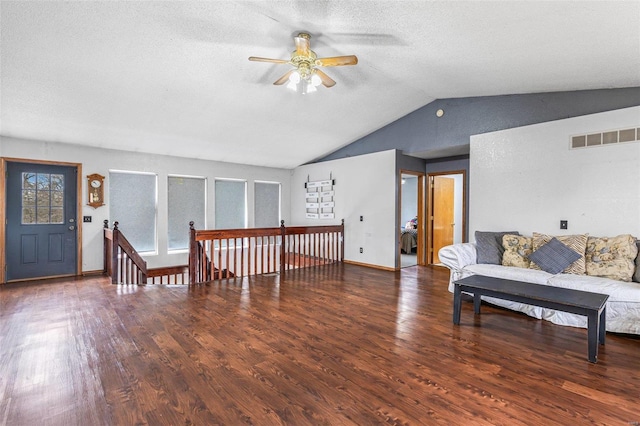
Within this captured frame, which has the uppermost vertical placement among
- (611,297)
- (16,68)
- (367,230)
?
(16,68)

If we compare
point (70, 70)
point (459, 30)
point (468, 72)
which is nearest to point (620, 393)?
point (459, 30)

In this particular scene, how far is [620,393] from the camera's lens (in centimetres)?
207

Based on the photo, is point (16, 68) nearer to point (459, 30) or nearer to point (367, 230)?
point (459, 30)

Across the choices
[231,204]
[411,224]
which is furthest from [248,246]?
[411,224]

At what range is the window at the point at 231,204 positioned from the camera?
729 centimetres

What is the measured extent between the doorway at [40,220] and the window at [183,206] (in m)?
1.59

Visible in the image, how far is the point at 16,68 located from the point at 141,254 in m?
3.74

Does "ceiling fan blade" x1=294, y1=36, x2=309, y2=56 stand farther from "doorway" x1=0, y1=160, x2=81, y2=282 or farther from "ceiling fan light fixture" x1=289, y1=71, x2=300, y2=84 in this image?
"doorway" x1=0, y1=160, x2=81, y2=282

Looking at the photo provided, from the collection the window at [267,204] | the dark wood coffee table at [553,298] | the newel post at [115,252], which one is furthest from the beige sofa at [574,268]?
the newel post at [115,252]

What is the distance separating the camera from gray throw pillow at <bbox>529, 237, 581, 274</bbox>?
142 inches

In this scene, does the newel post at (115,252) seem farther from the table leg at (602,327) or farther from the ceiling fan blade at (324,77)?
the table leg at (602,327)

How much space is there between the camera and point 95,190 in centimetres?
560

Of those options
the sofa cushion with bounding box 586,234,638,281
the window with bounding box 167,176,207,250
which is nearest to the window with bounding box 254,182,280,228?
the window with bounding box 167,176,207,250

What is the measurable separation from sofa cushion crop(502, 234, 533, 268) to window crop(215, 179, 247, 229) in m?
5.59
